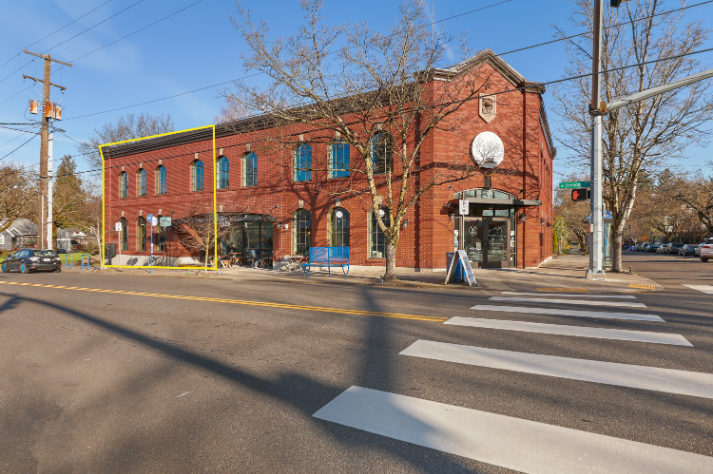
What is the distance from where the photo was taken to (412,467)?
272 centimetres

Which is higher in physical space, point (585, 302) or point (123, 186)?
point (123, 186)

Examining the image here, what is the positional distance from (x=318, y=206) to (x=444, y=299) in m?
13.1

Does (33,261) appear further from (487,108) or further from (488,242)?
(487,108)

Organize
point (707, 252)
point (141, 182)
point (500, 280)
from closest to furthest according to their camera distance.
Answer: point (500, 280)
point (707, 252)
point (141, 182)

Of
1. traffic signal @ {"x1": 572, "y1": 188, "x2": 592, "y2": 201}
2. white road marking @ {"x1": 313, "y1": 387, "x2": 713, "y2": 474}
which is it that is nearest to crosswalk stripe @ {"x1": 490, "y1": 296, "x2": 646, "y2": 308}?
white road marking @ {"x1": 313, "y1": 387, "x2": 713, "y2": 474}

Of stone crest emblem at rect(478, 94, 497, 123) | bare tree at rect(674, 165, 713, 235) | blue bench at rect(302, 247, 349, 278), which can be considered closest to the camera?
blue bench at rect(302, 247, 349, 278)

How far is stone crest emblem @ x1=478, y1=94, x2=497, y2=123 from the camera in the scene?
19219mm

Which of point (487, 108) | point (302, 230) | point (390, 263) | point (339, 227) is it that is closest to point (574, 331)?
point (390, 263)

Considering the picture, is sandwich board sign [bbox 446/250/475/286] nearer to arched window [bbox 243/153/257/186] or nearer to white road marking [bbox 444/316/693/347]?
white road marking [bbox 444/316/693/347]

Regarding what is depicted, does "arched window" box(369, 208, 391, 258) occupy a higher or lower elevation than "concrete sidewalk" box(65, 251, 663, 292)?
higher

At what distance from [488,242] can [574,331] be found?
1390cm

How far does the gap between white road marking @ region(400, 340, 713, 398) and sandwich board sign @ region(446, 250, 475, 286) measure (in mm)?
8079

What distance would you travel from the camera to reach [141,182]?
30.2 metres

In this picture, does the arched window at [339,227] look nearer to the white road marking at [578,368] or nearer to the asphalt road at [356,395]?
the asphalt road at [356,395]
